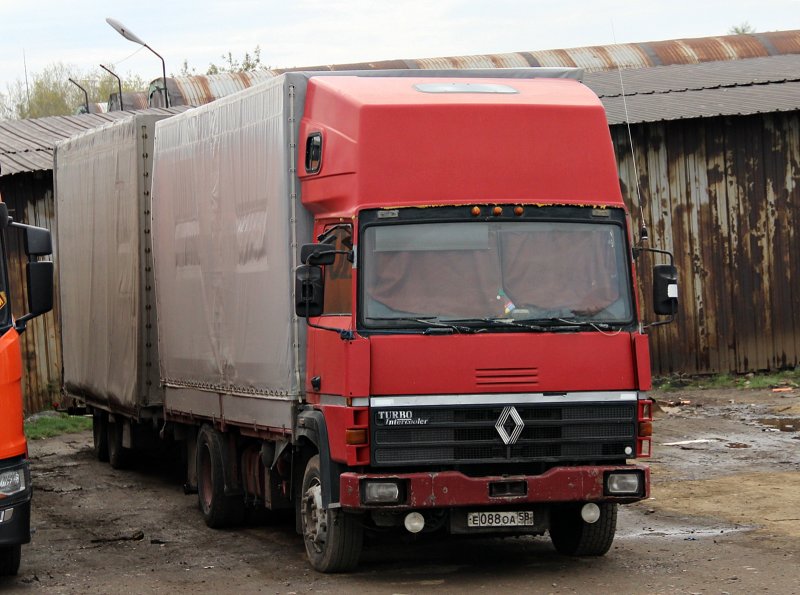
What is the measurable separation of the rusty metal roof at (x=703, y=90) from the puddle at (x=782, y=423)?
5469 mm

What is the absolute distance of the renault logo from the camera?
9430mm

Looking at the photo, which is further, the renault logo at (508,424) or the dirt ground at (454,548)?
the dirt ground at (454,548)

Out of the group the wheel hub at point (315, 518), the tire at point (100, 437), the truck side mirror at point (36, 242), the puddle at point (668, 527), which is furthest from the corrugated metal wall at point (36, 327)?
the wheel hub at point (315, 518)

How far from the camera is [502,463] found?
951 centimetres

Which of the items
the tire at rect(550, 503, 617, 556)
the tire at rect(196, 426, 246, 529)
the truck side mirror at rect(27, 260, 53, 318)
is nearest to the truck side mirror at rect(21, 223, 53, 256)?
the truck side mirror at rect(27, 260, 53, 318)

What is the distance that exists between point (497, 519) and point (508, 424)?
2.25 feet

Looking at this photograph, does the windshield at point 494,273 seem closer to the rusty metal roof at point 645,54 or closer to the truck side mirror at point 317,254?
the truck side mirror at point 317,254

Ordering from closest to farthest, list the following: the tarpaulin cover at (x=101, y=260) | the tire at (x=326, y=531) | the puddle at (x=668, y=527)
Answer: the tire at (x=326, y=531) < the puddle at (x=668, y=527) < the tarpaulin cover at (x=101, y=260)

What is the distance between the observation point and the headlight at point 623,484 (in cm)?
956

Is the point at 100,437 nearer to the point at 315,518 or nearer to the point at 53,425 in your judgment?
the point at 53,425

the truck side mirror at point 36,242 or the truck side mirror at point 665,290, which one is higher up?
the truck side mirror at point 36,242

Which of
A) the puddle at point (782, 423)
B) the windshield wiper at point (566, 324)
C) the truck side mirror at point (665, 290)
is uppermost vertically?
the truck side mirror at point (665, 290)

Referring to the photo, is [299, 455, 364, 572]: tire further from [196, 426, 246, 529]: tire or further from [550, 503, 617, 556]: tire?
[196, 426, 246, 529]: tire

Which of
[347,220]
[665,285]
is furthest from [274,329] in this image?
[665,285]
